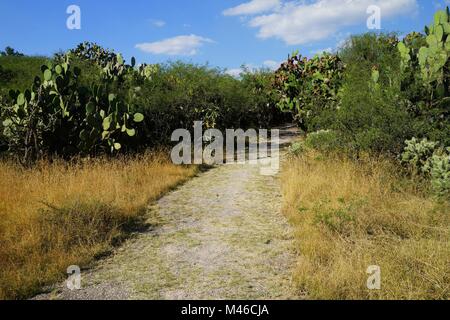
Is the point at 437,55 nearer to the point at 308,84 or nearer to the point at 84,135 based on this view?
the point at 308,84

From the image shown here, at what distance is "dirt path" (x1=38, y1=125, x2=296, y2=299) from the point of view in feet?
15.8

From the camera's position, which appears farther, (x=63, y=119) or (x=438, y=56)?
(x=63, y=119)

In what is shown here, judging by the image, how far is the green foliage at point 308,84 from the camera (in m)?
16.1

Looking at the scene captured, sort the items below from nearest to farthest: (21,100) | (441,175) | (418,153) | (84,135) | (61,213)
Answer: (61,213) < (441,175) < (418,153) < (21,100) < (84,135)

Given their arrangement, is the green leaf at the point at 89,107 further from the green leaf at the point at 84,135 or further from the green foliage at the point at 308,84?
the green foliage at the point at 308,84

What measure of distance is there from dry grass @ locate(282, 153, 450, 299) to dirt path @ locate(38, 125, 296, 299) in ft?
1.23

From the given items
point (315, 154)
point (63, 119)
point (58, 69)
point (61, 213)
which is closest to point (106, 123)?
point (63, 119)

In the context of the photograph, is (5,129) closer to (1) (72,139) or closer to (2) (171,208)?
(1) (72,139)

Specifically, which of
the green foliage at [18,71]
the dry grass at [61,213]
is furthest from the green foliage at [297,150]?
the green foliage at [18,71]

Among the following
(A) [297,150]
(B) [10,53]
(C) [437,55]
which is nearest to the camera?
(C) [437,55]

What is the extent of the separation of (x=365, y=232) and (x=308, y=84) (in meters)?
11.5

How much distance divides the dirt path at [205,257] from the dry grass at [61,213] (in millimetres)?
418

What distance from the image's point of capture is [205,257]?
5.82m
